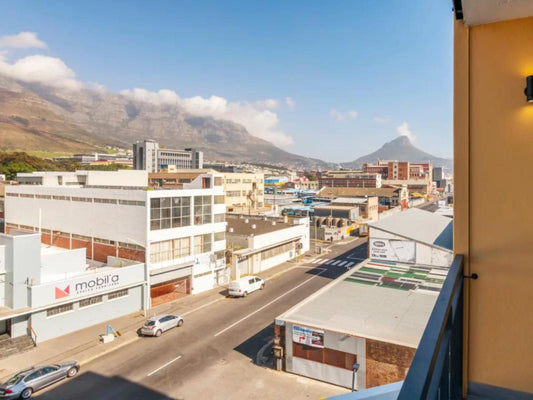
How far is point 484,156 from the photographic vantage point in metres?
2.69

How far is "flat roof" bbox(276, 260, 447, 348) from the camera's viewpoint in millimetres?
13219

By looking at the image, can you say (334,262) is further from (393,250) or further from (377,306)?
(377,306)

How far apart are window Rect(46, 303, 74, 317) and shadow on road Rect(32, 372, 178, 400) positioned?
4622mm

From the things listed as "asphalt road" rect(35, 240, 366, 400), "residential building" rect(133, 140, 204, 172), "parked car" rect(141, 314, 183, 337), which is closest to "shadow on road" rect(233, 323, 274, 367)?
"asphalt road" rect(35, 240, 366, 400)

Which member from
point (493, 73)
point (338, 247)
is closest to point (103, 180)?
point (338, 247)

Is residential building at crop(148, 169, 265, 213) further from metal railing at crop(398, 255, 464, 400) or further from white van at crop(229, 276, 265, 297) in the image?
metal railing at crop(398, 255, 464, 400)

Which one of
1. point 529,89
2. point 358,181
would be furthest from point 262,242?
point 358,181

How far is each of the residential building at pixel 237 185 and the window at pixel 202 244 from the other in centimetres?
2972

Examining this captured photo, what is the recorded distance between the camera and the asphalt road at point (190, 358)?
1323 centimetres

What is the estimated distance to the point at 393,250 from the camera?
22984 mm

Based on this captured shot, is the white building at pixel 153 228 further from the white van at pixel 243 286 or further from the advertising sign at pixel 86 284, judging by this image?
the white van at pixel 243 286

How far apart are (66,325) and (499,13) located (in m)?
20.6

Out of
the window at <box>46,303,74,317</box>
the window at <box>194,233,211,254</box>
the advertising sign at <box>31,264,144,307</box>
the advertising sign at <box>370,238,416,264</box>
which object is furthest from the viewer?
the window at <box>194,233,211,254</box>

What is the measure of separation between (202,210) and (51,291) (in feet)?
32.8
